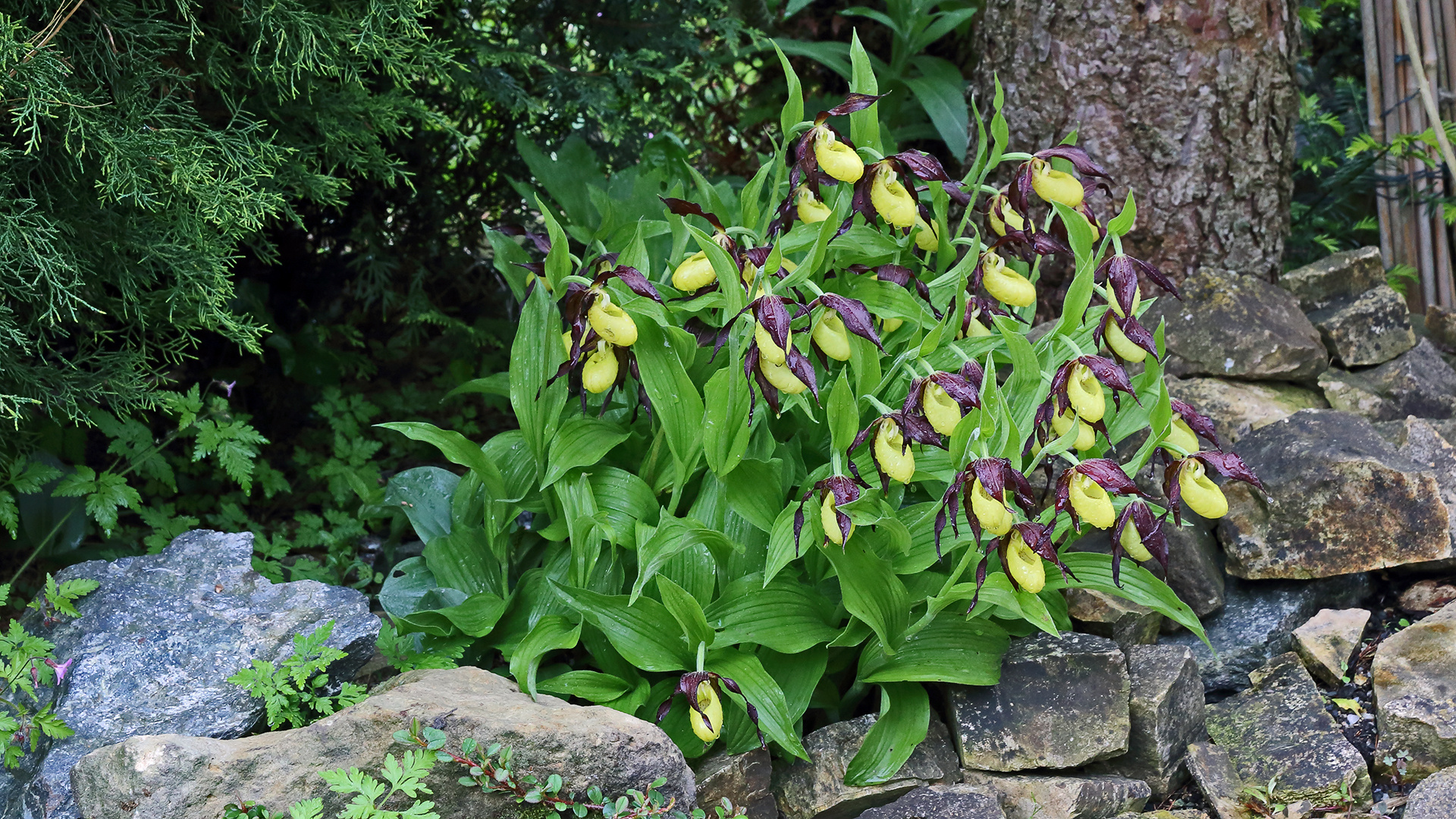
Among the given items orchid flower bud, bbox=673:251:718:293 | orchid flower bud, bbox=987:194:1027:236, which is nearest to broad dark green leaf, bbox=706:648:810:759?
orchid flower bud, bbox=673:251:718:293

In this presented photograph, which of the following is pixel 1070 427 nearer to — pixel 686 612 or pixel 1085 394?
pixel 1085 394

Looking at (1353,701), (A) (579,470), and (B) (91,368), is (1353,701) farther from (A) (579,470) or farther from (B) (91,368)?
(B) (91,368)

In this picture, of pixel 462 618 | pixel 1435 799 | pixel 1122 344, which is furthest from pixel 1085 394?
pixel 462 618

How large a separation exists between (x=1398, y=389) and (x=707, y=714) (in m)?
2.28

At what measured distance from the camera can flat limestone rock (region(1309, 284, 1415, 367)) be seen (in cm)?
295

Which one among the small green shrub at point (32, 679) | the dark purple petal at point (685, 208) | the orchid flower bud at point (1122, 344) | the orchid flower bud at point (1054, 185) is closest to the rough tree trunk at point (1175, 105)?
the orchid flower bud at point (1054, 185)

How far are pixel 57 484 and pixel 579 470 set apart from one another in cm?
133

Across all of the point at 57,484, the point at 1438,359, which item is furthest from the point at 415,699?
the point at 1438,359

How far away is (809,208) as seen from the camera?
206 centimetres

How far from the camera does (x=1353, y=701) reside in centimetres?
219

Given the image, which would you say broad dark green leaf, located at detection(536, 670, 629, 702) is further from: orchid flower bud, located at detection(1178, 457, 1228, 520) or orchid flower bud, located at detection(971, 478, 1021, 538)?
orchid flower bud, located at detection(1178, 457, 1228, 520)

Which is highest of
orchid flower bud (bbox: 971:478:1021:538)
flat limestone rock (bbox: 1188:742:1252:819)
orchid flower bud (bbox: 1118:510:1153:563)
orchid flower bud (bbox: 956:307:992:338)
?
orchid flower bud (bbox: 956:307:992:338)

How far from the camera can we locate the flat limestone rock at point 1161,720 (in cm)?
207

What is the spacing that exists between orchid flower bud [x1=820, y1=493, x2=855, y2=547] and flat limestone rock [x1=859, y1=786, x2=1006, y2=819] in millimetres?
583
